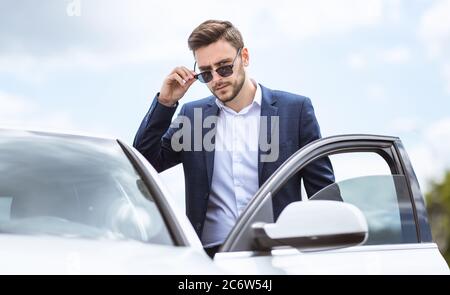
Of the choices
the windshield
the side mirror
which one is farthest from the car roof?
the side mirror

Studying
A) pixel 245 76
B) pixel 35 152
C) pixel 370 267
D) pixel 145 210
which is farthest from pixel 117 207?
pixel 245 76

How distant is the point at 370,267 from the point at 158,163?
183 centimetres

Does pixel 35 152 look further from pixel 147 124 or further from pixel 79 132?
pixel 147 124

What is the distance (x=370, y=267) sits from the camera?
3.79 meters

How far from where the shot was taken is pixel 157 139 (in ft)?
17.0

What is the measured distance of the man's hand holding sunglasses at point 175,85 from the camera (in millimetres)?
5082

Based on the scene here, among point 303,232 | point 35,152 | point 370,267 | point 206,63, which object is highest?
point 206,63

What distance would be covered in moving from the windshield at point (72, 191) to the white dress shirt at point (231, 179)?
1153mm

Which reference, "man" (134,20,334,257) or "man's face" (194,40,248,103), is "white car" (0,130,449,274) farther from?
"man's face" (194,40,248,103)

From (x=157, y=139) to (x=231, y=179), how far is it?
53 centimetres

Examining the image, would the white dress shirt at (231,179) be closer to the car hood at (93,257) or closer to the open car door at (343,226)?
the open car door at (343,226)

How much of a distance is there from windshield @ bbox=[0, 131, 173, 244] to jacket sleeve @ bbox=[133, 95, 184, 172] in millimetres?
1311

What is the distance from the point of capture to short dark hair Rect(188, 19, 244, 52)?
538 cm

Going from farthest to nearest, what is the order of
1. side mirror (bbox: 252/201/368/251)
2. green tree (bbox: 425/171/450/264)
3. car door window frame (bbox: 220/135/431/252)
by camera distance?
green tree (bbox: 425/171/450/264) → car door window frame (bbox: 220/135/431/252) → side mirror (bbox: 252/201/368/251)
